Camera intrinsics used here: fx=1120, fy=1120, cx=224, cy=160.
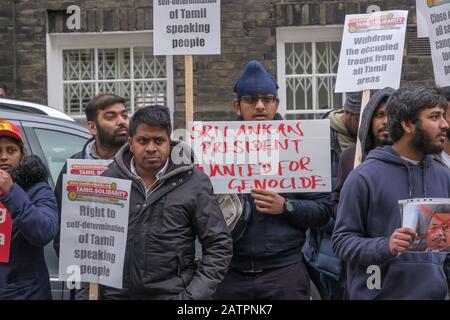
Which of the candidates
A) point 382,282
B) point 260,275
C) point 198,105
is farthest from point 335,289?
point 198,105

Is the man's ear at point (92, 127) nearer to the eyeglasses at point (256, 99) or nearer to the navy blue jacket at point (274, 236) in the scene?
the eyeglasses at point (256, 99)

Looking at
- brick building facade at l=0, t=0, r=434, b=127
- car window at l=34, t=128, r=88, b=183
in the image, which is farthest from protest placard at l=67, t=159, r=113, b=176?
brick building facade at l=0, t=0, r=434, b=127

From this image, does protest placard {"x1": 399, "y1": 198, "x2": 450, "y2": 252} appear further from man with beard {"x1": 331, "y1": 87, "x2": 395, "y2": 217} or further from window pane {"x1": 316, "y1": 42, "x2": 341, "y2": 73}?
window pane {"x1": 316, "y1": 42, "x2": 341, "y2": 73}

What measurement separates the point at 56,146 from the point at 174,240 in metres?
2.08

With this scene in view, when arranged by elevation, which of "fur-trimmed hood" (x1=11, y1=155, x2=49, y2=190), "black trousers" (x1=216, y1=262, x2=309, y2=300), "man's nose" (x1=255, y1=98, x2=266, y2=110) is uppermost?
"man's nose" (x1=255, y1=98, x2=266, y2=110)

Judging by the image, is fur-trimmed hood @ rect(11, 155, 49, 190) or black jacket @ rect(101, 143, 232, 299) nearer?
black jacket @ rect(101, 143, 232, 299)

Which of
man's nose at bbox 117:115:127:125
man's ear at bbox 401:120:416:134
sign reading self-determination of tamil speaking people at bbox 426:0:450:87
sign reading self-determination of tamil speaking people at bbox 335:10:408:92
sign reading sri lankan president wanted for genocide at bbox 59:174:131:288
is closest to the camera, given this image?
man's ear at bbox 401:120:416:134

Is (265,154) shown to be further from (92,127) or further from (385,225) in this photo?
(385,225)

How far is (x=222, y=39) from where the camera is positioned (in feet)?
39.8

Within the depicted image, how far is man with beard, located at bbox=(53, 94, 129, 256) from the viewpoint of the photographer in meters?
6.70

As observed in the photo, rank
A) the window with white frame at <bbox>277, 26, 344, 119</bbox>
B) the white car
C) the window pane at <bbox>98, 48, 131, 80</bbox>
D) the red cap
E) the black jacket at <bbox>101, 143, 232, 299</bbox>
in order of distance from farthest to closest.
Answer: the window pane at <bbox>98, 48, 131, 80</bbox>, the window with white frame at <bbox>277, 26, 344, 119</bbox>, the white car, the red cap, the black jacket at <bbox>101, 143, 232, 299</bbox>

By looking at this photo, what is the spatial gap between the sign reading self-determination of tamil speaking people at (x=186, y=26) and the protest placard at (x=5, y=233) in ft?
4.68

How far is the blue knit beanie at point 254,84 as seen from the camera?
20.8 feet

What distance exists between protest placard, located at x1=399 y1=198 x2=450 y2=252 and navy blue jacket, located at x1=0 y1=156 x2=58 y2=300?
6.12 feet
